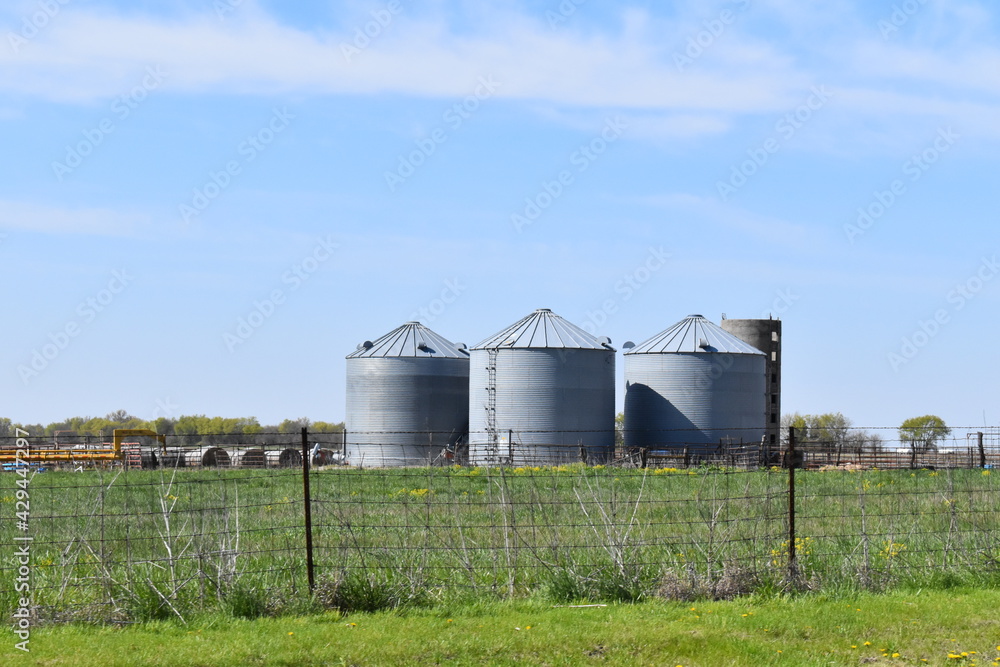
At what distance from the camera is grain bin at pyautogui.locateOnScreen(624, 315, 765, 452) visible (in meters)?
46.8

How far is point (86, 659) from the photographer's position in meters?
8.79

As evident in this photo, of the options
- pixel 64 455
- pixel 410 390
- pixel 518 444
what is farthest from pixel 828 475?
pixel 64 455

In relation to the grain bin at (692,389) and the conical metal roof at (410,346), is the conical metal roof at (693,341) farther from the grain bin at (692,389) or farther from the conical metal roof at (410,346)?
the conical metal roof at (410,346)

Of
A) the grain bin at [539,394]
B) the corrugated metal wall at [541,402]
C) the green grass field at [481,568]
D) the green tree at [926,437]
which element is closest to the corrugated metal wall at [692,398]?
the grain bin at [539,394]

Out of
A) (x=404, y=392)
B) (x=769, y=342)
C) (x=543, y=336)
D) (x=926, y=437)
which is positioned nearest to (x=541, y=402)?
(x=543, y=336)

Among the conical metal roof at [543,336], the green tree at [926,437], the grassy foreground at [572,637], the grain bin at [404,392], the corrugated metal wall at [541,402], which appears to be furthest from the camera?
the grain bin at [404,392]

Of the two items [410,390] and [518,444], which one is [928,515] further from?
[410,390]

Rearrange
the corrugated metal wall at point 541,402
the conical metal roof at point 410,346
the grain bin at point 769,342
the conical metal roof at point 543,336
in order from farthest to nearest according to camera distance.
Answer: the grain bin at point 769,342 < the conical metal roof at point 410,346 < the conical metal roof at point 543,336 < the corrugated metal wall at point 541,402

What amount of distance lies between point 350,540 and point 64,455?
38.1 meters

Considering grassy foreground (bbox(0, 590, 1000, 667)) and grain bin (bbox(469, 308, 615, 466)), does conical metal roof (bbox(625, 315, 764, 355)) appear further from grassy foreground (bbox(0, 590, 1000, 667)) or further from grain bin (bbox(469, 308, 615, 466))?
grassy foreground (bbox(0, 590, 1000, 667))

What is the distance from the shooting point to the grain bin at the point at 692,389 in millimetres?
46781

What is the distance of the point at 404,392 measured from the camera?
163ft

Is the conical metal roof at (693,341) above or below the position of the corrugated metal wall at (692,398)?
above

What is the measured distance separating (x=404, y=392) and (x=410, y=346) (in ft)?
7.87
